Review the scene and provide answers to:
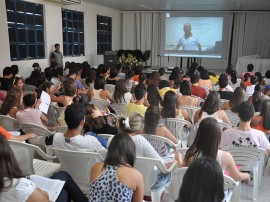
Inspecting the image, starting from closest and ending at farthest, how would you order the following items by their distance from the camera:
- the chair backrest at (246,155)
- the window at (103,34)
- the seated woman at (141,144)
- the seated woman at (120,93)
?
the seated woman at (141,144) → the chair backrest at (246,155) → the seated woman at (120,93) → the window at (103,34)

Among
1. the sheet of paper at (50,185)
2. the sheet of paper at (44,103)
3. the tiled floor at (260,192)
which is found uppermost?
the sheet of paper at (44,103)

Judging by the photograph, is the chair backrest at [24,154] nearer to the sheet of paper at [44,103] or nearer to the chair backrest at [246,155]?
the sheet of paper at [44,103]

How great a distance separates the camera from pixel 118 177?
67.3 inches

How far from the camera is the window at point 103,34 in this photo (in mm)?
12531

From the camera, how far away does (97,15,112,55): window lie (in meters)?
12.5

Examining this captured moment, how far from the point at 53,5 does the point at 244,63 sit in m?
7.14

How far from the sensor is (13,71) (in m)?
6.20

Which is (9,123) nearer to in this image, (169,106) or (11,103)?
(11,103)

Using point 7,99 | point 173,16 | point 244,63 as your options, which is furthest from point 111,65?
point 7,99

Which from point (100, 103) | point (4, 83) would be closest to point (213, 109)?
point (100, 103)

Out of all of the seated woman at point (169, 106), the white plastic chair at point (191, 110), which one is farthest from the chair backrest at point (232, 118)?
the seated woman at point (169, 106)

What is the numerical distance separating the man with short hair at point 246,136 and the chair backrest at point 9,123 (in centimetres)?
232

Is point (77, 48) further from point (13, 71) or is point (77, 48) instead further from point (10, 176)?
point (10, 176)

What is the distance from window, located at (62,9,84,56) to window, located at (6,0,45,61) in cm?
133
